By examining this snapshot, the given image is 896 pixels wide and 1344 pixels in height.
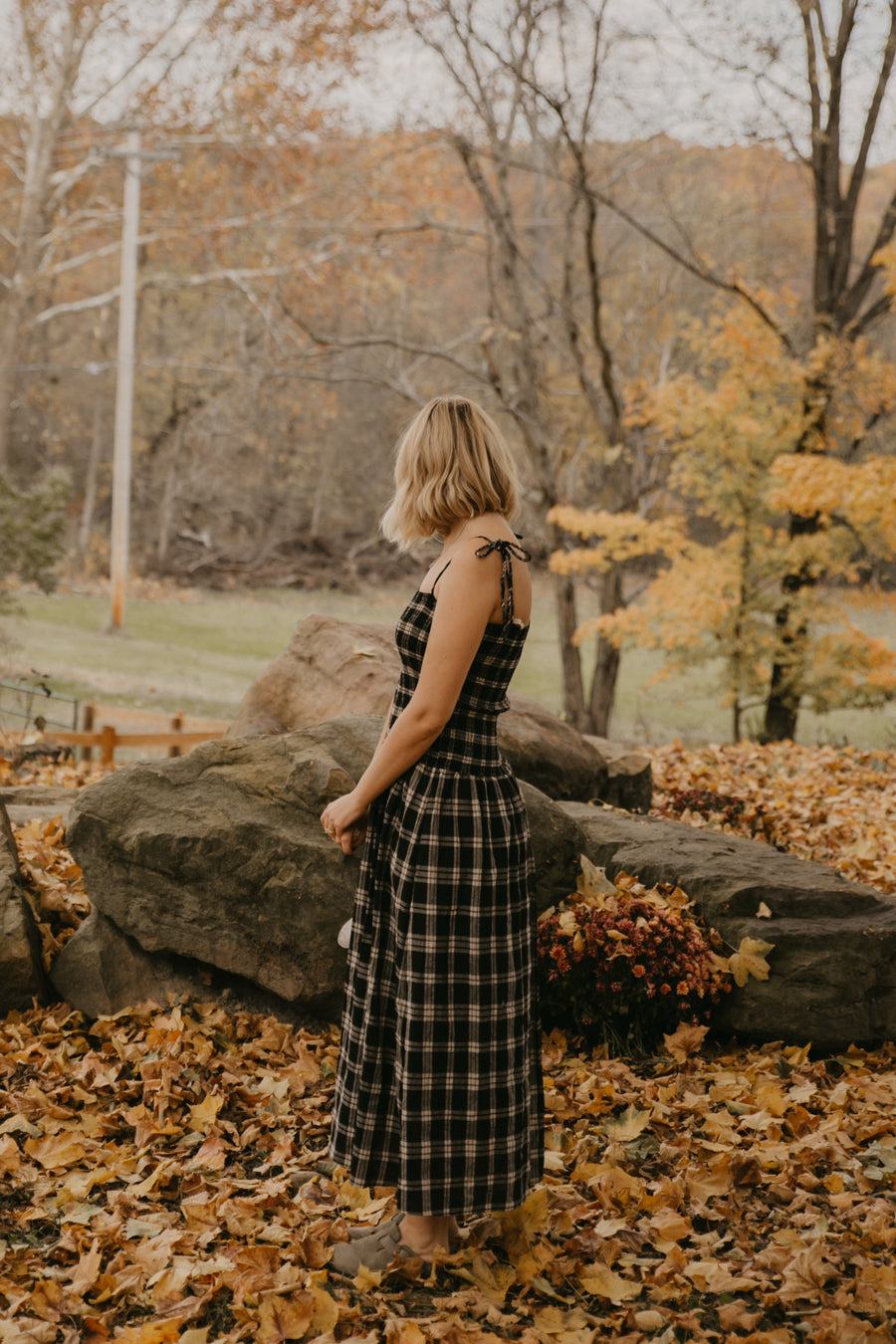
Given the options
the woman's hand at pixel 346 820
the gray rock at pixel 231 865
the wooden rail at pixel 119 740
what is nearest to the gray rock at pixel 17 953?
the gray rock at pixel 231 865

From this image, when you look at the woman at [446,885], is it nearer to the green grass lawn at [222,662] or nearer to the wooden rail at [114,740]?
the wooden rail at [114,740]

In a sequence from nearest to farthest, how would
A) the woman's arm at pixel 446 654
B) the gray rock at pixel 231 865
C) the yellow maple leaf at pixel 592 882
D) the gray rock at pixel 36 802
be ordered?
the woman's arm at pixel 446 654, the gray rock at pixel 231 865, the yellow maple leaf at pixel 592 882, the gray rock at pixel 36 802

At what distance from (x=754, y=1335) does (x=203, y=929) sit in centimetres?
244

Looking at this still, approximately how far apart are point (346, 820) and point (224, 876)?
1671 mm

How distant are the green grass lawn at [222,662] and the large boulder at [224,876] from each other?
7.58 m

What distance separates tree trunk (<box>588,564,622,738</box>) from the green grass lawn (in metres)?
0.65

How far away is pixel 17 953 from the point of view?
13.7 ft

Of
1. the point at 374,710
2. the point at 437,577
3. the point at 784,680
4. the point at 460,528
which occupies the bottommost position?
the point at 784,680

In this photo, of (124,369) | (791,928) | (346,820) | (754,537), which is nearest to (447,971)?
(346,820)

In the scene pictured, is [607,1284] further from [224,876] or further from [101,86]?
[101,86]

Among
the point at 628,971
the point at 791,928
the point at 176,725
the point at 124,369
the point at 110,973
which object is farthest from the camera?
the point at 124,369

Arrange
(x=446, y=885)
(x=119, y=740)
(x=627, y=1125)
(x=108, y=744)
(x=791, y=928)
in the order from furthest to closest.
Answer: (x=119, y=740) < (x=108, y=744) < (x=791, y=928) < (x=627, y=1125) < (x=446, y=885)

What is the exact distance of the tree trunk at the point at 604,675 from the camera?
43.4 feet

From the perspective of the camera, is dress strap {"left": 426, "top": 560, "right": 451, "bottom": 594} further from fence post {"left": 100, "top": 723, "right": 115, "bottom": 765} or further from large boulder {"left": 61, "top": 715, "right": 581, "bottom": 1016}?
fence post {"left": 100, "top": 723, "right": 115, "bottom": 765}
